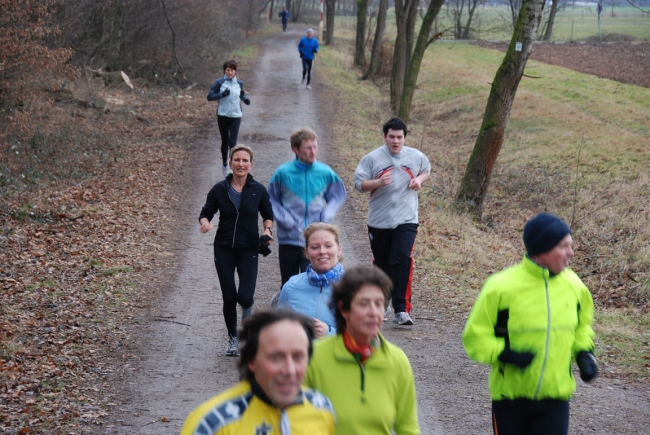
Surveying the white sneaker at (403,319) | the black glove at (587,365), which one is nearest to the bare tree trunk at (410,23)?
the white sneaker at (403,319)

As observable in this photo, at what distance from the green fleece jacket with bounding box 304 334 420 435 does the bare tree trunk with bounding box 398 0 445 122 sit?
671 inches

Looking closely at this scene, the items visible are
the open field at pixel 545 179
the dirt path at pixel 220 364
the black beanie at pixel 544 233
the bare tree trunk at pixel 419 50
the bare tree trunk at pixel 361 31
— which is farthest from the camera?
the bare tree trunk at pixel 361 31

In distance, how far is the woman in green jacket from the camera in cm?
325

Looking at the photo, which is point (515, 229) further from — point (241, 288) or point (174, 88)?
point (174, 88)

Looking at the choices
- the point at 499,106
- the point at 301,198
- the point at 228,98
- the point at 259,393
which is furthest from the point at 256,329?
the point at 228,98

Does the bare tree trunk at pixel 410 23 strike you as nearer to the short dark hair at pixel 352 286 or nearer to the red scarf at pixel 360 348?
the short dark hair at pixel 352 286

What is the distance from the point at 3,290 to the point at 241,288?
3.59m

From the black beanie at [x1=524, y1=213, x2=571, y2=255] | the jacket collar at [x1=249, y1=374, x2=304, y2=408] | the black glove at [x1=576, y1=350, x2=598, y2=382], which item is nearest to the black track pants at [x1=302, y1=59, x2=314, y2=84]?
the black beanie at [x1=524, y1=213, x2=571, y2=255]

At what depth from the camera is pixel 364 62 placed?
38.7 m

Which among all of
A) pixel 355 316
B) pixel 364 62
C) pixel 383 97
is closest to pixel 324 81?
pixel 383 97

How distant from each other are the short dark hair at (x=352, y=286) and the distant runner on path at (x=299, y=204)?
373 cm

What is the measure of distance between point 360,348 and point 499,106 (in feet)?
38.0

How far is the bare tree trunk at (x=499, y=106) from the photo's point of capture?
44.2 feet

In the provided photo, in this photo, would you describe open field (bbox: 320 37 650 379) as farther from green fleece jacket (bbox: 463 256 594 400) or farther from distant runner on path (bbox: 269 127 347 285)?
green fleece jacket (bbox: 463 256 594 400)
